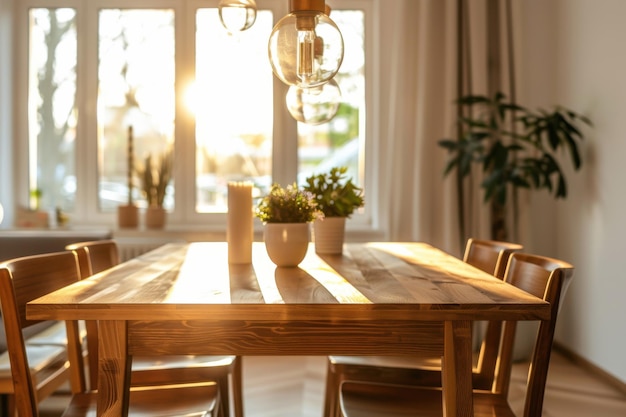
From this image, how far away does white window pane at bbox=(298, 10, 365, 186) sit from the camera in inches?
187

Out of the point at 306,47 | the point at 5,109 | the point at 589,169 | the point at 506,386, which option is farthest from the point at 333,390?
the point at 5,109

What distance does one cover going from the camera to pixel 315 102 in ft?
7.37

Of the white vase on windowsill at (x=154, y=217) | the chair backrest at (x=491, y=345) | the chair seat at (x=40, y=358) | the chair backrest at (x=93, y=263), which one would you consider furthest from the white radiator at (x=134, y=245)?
the chair backrest at (x=491, y=345)

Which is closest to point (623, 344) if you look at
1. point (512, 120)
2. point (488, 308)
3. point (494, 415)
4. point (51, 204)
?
point (512, 120)

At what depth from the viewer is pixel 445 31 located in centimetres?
438

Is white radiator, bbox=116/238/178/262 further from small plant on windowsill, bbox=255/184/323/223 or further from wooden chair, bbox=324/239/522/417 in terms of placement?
small plant on windowsill, bbox=255/184/323/223

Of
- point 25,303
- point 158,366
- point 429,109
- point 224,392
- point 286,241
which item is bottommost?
point 224,392

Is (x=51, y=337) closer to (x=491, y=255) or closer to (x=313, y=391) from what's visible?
(x=313, y=391)

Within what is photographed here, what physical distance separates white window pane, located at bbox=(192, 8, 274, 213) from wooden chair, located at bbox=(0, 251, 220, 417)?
2.68 meters

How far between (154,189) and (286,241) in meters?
2.71

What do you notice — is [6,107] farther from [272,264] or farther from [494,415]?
[494,415]

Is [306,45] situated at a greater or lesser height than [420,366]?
greater

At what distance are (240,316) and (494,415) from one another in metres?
0.76

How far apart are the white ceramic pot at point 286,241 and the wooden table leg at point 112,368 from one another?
2.02ft
